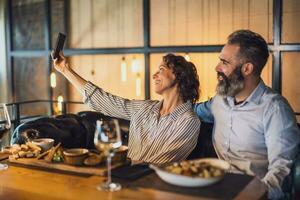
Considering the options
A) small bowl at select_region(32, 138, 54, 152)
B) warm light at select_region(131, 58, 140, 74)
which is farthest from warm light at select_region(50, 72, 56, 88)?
small bowl at select_region(32, 138, 54, 152)

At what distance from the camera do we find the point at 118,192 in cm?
143

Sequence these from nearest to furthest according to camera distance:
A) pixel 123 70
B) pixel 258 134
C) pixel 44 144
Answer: pixel 44 144
pixel 258 134
pixel 123 70

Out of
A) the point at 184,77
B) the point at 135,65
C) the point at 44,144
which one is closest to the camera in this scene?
the point at 44,144

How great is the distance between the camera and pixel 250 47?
2.20 m

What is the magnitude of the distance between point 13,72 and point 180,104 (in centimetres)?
380

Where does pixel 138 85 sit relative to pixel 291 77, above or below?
below

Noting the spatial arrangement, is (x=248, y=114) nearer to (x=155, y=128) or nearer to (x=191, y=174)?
(x=155, y=128)

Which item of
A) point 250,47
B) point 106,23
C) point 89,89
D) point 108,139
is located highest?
point 106,23

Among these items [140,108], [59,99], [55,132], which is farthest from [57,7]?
[140,108]

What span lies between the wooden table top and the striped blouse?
2.10 ft

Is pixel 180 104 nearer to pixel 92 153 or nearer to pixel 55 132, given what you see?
pixel 92 153

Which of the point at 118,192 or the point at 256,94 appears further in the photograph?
the point at 256,94

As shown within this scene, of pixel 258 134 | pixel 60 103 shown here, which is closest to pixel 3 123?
pixel 258 134

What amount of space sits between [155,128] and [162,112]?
0.13 metres
